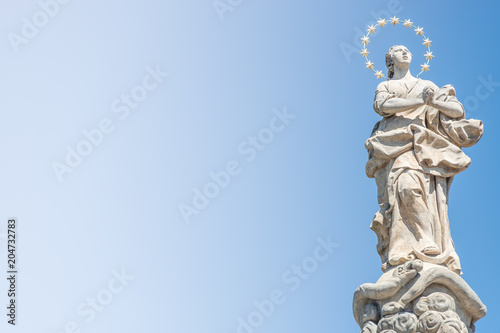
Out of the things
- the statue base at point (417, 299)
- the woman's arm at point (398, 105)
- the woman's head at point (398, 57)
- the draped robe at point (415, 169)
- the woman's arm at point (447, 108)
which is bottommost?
the statue base at point (417, 299)

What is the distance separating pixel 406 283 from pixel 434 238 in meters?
0.85

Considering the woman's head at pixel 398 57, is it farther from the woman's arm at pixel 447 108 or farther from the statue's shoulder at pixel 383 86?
the woman's arm at pixel 447 108

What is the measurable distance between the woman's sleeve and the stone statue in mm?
14

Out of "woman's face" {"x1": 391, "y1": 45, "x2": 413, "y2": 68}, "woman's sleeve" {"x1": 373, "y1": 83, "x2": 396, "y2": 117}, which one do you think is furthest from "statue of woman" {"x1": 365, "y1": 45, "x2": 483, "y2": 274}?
"woman's face" {"x1": 391, "y1": 45, "x2": 413, "y2": 68}

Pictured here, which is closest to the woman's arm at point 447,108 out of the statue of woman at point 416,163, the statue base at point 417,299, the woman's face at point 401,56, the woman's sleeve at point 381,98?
the statue of woman at point 416,163

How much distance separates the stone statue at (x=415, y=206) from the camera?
10727mm

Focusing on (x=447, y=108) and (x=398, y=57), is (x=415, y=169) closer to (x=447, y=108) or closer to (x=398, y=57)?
(x=447, y=108)

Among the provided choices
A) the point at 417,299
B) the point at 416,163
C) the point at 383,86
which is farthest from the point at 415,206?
the point at 383,86

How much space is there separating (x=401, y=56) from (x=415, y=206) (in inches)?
94.4

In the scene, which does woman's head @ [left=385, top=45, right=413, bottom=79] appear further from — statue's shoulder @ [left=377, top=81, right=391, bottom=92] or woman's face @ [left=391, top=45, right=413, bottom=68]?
statue's shoulder @ [left=377, top=81, right=391, bottom=92]

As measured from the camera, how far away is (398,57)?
1265 cm

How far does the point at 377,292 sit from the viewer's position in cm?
1087

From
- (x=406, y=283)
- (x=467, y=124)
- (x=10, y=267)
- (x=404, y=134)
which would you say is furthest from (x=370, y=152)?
(x=10, y=267)

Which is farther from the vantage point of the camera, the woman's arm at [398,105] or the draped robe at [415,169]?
the woman's arm at [398,105]
